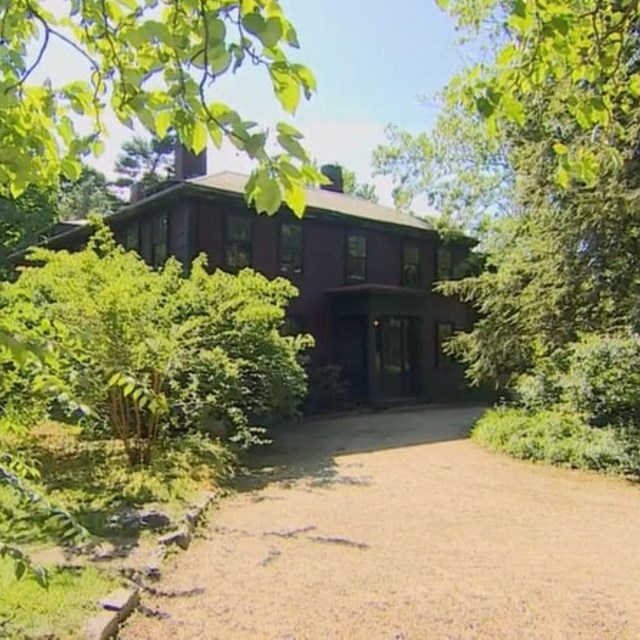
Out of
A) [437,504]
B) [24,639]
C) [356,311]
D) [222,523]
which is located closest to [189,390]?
[222,523]

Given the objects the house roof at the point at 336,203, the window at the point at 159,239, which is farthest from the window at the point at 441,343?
the window at the point at 159,239

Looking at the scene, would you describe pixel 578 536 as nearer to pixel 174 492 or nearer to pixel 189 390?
pixel 174 492

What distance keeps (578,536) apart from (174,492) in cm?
422

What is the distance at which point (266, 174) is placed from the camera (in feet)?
4.49

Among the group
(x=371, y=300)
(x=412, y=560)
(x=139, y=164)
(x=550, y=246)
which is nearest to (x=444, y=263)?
(x=371, y=300)

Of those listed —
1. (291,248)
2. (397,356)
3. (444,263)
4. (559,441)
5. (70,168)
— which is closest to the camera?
(70,168)

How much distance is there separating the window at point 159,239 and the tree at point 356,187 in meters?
27.8

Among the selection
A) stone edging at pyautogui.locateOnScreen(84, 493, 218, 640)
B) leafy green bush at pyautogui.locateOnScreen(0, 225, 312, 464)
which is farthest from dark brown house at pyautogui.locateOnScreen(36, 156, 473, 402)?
stone edging at pyautogui.locateOnScreen(84, 493, 218, 640)

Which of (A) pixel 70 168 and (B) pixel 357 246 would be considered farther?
(B) pixel 357 246

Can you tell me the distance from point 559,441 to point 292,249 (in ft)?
30.5

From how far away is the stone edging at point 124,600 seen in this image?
3.75m

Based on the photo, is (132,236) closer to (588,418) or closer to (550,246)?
(550,246)

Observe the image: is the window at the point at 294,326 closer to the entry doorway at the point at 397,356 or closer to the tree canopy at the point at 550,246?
the entry doorway at the point at 397,356

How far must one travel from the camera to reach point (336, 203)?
20.2 meters
